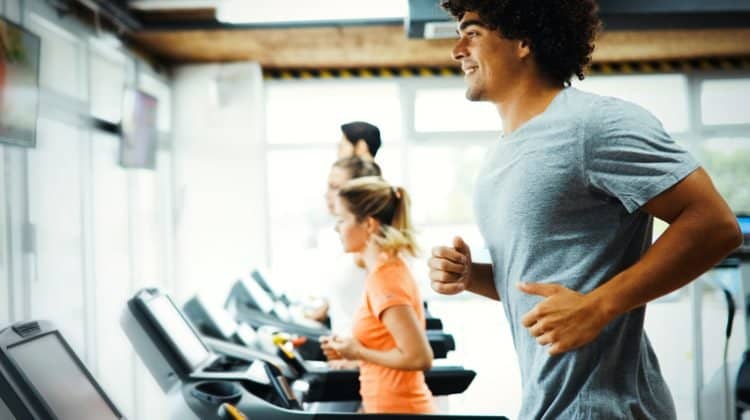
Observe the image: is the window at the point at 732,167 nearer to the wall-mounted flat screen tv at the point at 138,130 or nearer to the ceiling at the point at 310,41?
the ceiling at the point at 310,41

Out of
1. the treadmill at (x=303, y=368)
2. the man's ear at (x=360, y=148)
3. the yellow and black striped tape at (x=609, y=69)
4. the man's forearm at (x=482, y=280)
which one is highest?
the yellow and black striped tape at (x=609, y=69)

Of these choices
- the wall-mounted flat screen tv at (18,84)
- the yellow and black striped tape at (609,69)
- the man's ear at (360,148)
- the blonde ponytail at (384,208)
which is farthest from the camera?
the yellow and black striped tape at (609,69)

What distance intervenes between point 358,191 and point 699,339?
2.36 metres

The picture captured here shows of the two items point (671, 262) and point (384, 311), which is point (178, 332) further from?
point (671, 262)

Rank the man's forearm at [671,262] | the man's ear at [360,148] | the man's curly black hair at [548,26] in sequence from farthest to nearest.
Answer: the man's ear at [360,148] → the man's curly black hair at [548,26] → the man's forearm at [671,262]

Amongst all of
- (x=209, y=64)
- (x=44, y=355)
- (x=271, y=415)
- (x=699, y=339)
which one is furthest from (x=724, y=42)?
(x=44, y=355)

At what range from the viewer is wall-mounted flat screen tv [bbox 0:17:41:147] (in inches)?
113

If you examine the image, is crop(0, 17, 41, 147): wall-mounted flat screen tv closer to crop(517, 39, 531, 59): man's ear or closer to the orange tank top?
the orange tank top

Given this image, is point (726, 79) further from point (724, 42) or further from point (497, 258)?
point (497, 258)

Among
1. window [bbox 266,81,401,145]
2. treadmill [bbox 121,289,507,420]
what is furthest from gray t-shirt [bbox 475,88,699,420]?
window [bbox 266,81,401,145]

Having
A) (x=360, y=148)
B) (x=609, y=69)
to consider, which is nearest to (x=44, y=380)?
(x=360, y=148)

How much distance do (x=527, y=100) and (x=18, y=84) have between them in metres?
2.58

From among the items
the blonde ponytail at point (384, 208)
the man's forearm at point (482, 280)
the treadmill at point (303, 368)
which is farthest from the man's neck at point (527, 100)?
the treadmill at point (303, 368)

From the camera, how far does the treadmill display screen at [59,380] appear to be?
125 cm
